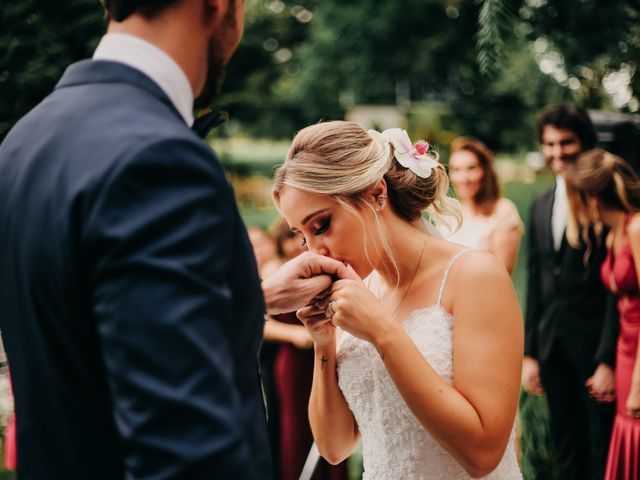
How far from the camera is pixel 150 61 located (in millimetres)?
1076

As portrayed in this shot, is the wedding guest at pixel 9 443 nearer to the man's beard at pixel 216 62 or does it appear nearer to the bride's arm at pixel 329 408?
the bride's arm at pixel 329 408

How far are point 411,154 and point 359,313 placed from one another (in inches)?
27.6

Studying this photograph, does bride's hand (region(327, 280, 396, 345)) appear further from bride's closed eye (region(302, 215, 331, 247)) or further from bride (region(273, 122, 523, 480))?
bride's closed eye (region(302, 215, 331, 247))

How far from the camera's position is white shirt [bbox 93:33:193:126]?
1.08m

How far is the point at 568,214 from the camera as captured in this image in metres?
4.07

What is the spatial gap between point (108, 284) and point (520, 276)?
11.8 meters

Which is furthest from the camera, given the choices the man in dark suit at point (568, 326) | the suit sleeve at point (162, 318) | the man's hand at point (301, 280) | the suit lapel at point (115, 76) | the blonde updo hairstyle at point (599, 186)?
the man in dark suit at point (568, 326)

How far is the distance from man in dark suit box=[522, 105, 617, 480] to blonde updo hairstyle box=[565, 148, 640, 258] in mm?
202

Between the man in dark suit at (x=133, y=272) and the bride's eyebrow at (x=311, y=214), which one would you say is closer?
the man in dark suit at (x=133, y=272)

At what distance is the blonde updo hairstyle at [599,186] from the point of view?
3.65m

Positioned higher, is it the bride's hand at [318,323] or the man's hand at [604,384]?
the bride's hand at [318,323]

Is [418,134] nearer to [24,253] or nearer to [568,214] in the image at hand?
[568,214]

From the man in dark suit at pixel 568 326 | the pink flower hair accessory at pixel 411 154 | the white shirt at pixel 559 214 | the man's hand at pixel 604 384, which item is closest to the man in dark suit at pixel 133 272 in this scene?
the pink flower hair accessory at pixel 411 154

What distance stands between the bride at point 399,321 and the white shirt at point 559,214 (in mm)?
2114
